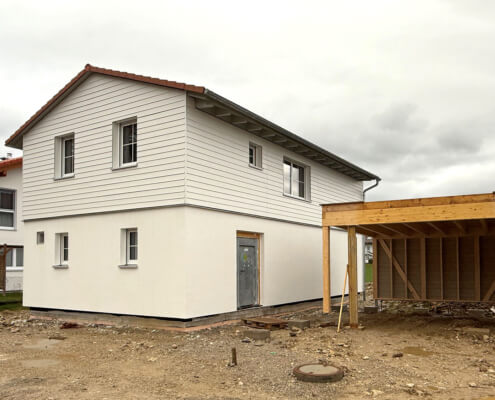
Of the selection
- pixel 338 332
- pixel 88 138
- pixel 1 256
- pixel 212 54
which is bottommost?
pixel 338 332

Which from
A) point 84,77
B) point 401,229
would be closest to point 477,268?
point 401,229

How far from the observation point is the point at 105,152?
43.6ft

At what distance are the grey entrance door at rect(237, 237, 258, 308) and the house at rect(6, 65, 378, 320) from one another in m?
0.03

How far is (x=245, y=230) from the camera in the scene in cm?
1376

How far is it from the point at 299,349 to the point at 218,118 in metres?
6.35

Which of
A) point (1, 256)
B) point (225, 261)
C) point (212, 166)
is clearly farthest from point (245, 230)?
point (1, 256)

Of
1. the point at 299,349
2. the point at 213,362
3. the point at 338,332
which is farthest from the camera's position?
the point at 338,332

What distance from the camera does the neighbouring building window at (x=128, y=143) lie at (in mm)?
13091

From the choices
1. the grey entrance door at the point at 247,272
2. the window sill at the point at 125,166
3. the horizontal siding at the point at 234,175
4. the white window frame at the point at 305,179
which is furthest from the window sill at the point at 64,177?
the white window frame at the point at 305,179

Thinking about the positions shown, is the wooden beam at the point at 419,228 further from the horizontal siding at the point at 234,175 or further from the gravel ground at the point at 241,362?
the horizontal siding at the point at 234,175

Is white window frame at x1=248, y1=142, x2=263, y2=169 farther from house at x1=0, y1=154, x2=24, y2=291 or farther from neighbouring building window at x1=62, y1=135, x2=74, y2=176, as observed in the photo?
house at x1=0, y1=154, x2=24, y2=291

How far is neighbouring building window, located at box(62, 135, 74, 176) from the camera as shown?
14.6 metres

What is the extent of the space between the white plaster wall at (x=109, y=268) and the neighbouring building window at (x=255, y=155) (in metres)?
3.85

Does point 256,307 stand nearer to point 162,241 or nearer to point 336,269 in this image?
point 162,241
